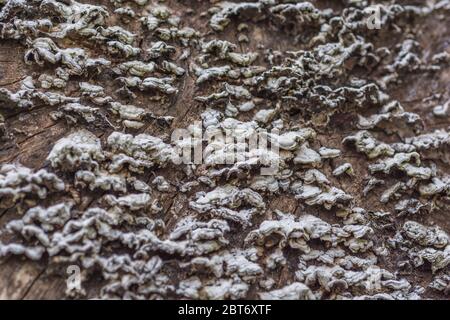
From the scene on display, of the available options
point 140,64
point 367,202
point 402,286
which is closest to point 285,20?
→ point 140,64

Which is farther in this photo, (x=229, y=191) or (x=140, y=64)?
(x=140, y=64)

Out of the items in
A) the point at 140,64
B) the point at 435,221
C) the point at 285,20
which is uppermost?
the point at 285,20

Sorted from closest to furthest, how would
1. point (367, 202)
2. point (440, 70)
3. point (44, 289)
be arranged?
point (44, 289)
point (367, 202)
point (440, 70)

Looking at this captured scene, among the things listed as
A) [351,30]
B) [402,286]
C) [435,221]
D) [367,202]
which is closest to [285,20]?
[351,30]

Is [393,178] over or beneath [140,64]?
beneath
